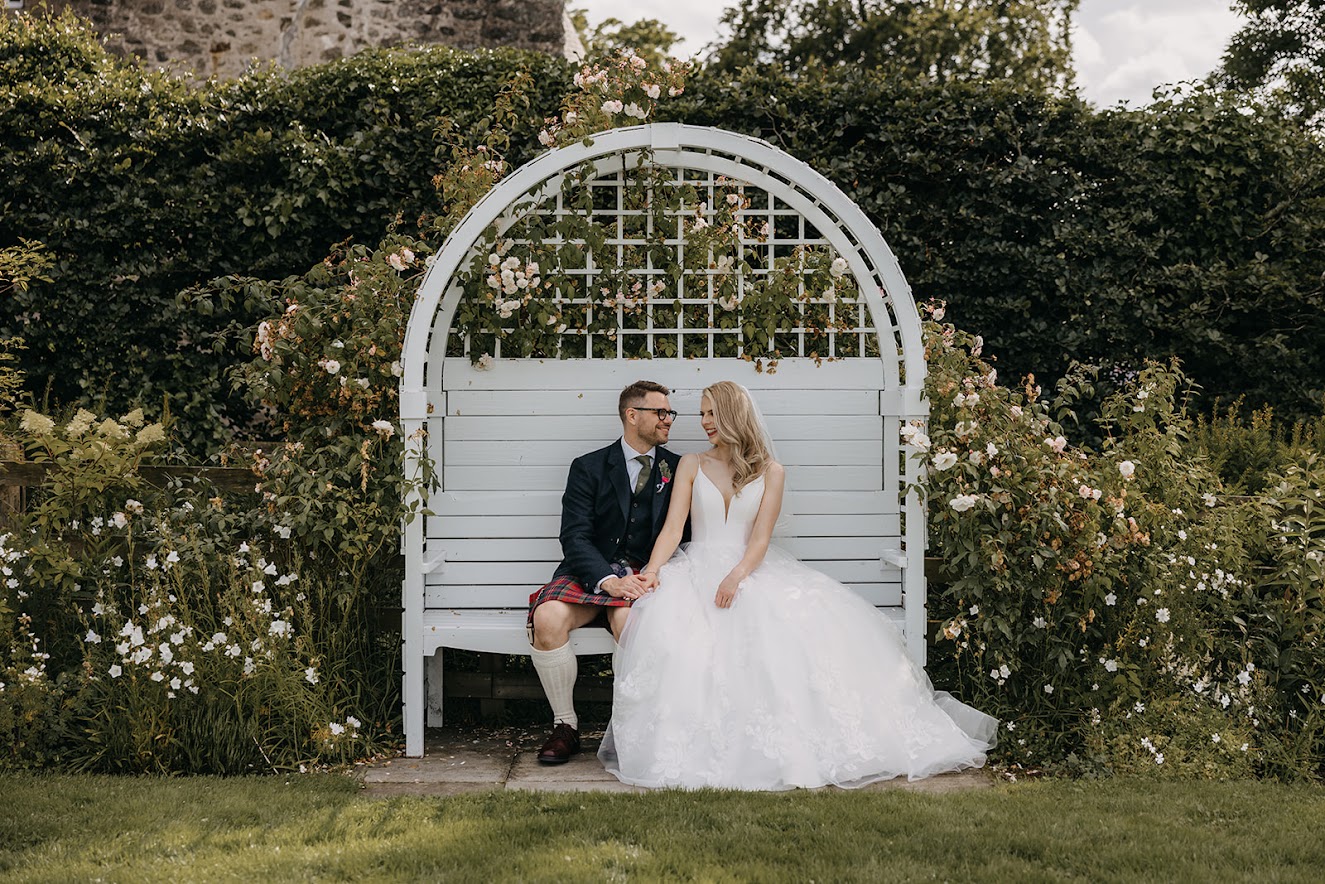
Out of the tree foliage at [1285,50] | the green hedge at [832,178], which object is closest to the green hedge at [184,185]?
the green hedge at [832,178]

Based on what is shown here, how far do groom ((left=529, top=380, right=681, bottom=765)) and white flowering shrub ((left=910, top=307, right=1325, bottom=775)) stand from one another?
105 centimetres

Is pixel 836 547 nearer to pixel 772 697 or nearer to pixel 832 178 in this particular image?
pixel 772 697

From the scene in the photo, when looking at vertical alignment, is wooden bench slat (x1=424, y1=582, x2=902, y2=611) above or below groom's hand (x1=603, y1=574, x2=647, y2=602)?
below

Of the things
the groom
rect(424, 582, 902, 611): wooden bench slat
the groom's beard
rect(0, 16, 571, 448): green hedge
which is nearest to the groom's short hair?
the groom

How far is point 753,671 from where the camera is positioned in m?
3.90

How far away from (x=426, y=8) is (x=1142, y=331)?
20.9ft

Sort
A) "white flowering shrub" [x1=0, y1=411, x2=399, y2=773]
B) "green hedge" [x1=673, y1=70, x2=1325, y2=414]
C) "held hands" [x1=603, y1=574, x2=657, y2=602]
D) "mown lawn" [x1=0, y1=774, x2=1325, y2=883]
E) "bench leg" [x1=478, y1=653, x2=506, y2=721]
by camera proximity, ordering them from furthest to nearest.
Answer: "green hedge" [x1=673, y1=70, x2=1325, y2=414] → "bench leg" [x1=478, y1=653, x2=506, y2=721] → "held hands" [x1=603, y1=574, x2=657, y2=602] → "white flowering shrub" [x1=0, y1=411, x2=399, y2=773] → "mown lawn" [x1=0, y1=774, x2=1325, y2=883]

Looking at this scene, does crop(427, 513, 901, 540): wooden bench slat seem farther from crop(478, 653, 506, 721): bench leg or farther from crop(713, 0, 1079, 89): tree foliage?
crop(713, 0, 1079, 89): tree foliage

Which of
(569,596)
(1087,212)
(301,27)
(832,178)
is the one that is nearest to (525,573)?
(569,596)

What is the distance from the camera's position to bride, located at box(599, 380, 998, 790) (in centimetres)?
375

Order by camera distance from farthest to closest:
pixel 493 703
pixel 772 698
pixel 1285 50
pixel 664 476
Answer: pixel 1285 50 → pixel 493 703 → pixel 664 476 → pixel 772 698

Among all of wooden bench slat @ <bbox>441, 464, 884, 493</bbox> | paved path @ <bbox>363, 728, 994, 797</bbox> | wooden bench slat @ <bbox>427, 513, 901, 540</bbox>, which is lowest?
paved path @ <bbox>363, 728, 994, 797</bbox>

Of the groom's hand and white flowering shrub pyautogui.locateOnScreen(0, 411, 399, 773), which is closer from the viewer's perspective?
white flowering shrub pyautogui.locateOnScreen(0, 411, 399, 773)

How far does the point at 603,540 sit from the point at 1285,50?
10.2m
